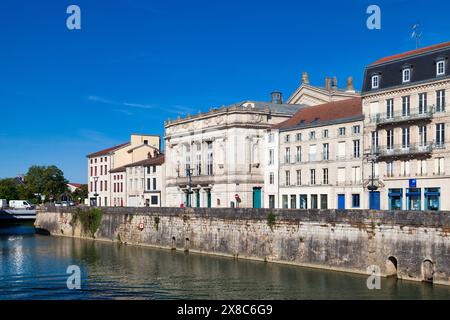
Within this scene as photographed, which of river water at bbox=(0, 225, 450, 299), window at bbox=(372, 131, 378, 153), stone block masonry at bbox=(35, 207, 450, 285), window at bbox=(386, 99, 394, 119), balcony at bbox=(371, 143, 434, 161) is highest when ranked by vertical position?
window at bbox=(386, 99, 394, 119)

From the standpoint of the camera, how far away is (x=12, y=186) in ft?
486

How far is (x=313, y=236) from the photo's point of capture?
142 feet

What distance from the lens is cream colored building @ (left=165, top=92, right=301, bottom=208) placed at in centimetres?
6831

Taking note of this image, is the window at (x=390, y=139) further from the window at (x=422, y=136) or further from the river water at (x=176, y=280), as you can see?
the river water at (x=176, y=280)

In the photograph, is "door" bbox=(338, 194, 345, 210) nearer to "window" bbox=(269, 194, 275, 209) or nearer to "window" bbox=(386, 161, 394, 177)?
"window" bbox=(386, 161, 394, 177)

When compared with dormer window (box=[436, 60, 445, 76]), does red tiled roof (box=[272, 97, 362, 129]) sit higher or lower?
lower

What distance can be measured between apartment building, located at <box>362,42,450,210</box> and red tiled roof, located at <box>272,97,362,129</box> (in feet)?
10.7

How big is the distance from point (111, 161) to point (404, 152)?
52579 millimetres

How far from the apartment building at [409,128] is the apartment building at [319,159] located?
1.80 meters

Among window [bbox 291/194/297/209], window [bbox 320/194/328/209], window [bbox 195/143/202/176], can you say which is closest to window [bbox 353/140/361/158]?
window [bbox 320/194/328/209]

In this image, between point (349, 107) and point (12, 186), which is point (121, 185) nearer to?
point (349, 107)

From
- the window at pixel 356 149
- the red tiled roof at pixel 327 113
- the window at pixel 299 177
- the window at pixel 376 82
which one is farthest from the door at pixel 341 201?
the window at pixel 376 82

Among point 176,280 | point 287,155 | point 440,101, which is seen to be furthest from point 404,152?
point 176,280
